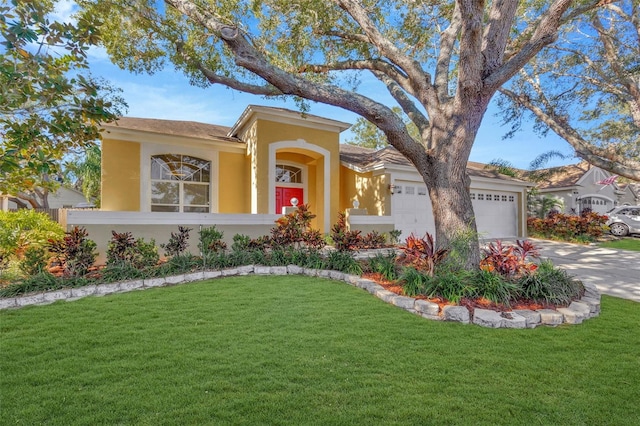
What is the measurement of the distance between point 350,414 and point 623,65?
1562 cm

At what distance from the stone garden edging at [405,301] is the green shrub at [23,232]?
1.98 meters

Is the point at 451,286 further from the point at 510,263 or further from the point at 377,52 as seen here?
the point at 377,52

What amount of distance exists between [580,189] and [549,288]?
21.4m

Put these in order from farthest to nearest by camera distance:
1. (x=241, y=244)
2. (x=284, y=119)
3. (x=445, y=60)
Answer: (x=284, y=119) → (x=241, y=244) → (x=445, y=60)

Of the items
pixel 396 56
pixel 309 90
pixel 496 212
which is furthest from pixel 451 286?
pixel 496 212

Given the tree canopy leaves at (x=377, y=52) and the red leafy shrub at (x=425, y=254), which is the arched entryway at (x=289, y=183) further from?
the red leafy shrub at (x=425, y=254)

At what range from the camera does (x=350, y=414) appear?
223 centimetres

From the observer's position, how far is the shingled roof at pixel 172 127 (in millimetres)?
10219

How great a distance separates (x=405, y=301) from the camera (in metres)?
4.72

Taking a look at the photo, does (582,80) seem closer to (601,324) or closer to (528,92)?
(528,92)

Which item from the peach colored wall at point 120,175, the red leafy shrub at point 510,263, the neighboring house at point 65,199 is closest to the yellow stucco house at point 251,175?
the peach colored wall at point 120,175

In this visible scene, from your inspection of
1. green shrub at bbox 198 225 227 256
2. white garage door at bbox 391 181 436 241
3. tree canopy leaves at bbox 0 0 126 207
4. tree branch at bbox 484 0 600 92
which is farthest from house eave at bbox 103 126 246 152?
tree branch at bbox 484 0 600 92

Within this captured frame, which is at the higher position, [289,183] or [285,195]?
[289,183]

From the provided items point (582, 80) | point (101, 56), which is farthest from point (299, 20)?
point (582, 80)
